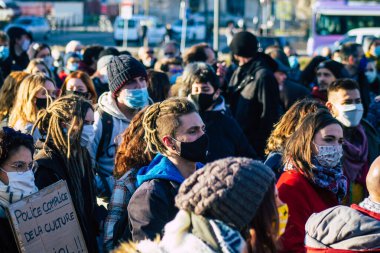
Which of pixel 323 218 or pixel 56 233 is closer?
pixel 323 218

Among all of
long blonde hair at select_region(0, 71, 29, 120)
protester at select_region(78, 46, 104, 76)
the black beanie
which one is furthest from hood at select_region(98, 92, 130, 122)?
protester at select_region(78, 46, 104, 76)

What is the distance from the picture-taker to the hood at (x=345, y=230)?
3.71 meters

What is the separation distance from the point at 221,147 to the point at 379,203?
2.87 meters

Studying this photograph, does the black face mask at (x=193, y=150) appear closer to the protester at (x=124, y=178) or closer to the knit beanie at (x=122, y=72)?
the protester at (x=124, y=178)

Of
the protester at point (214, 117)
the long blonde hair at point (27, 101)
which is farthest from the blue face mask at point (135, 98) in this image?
the long blonde hair at point (27, 101)

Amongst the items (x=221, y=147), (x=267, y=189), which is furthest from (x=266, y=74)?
(x=267, y=189)

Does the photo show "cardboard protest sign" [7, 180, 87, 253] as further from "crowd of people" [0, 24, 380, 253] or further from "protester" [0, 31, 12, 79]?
"protester" [0, 31, 12, 79]

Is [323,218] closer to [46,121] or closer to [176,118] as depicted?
[176,118]

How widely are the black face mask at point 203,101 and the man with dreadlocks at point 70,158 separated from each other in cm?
160

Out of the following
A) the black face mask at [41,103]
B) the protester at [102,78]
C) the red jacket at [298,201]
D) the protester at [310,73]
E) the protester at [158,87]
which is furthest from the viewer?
the protester at [310,73]

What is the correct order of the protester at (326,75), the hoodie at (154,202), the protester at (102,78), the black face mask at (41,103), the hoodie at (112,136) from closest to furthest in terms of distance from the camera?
the hoodie at (154,202), the hoodie at (112,136), the black face mask at (41,103), the protester at (326,75), the protester at (102,78)

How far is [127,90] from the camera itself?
6.88 m

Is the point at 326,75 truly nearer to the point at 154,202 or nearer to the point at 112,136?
the point at 112,136

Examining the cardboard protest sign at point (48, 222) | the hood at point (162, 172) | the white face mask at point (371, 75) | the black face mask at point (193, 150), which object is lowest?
the cardboard protest sign at point (48, 222)
